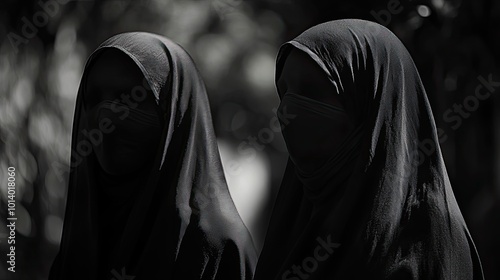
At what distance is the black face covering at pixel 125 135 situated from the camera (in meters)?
2.97

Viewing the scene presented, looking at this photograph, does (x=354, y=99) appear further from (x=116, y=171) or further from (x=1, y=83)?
(x=1, y=83)

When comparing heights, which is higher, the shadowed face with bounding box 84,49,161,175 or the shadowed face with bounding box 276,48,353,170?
the shadowed face with bounding box 276,48,353,170

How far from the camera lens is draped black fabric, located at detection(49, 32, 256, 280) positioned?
2877 millimetres

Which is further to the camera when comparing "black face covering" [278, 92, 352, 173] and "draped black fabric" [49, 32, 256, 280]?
"draped black fabric" [49, 32, 256, 280]

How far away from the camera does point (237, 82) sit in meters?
4.96

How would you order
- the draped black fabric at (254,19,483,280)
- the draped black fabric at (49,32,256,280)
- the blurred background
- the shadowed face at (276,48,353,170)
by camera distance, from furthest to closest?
the blurred background
the draped black fabric at (49,32,256,280)
the shadowed face at (276,48,353,170)
the draped black fabric at (254,19,483,280)

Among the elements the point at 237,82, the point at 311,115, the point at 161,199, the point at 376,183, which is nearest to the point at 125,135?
the point at 161,199

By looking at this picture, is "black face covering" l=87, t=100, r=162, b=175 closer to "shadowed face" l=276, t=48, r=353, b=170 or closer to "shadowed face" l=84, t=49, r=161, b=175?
"shadowed face" l=84, t=49, r=161, b=175

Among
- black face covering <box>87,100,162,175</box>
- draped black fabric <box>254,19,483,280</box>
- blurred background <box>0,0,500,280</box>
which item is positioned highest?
draped black fabric <box>254,19,483,280</box>

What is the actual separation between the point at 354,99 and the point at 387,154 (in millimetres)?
151

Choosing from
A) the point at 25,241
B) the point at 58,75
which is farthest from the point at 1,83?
the point at 25,241

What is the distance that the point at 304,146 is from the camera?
2.42 meters

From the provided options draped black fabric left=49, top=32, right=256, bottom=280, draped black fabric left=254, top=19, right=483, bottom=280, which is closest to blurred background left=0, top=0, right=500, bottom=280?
draped black fabric left=49, top=32, right=256, bottom=280

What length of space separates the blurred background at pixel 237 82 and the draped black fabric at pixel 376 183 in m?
1.90
